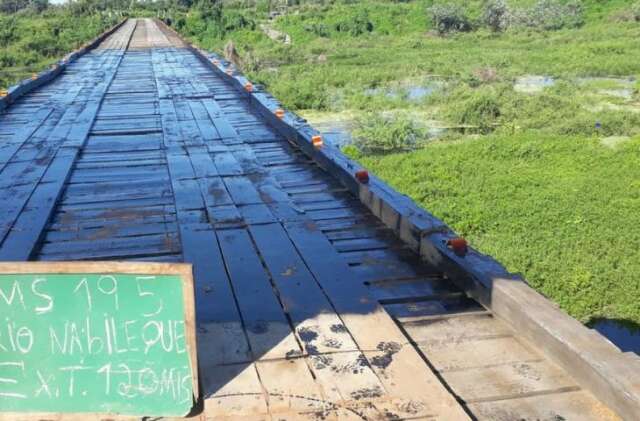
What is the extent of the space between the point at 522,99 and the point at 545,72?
924 cm

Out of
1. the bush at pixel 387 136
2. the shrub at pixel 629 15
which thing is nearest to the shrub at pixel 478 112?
the bush at pixel 387 136

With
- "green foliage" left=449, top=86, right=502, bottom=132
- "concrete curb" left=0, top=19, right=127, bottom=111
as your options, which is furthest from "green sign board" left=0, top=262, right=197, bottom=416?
"green foliage" left=449, top=86, right=502, bottom=132

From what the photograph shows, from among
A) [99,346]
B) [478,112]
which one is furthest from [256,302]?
[478,112]

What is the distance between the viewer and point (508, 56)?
2994 centimetres

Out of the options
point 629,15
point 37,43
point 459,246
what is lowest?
point 459,246

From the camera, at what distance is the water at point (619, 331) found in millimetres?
7898

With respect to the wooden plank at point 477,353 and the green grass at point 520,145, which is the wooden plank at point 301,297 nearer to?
the wooden plank at point 477,353

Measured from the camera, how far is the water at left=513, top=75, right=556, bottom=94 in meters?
22.6

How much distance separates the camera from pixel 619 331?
795 cm

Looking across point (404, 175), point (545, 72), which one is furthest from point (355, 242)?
point (545, 72)

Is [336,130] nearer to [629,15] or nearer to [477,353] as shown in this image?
[477,353]

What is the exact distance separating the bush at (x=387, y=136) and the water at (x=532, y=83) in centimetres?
794

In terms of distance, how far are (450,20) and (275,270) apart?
42.9 m

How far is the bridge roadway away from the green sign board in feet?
0.82
